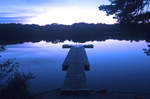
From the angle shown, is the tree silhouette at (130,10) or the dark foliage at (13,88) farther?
the tree silhouette at (130,10)

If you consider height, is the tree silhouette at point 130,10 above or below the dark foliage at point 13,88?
above

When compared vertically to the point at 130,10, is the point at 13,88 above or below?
below

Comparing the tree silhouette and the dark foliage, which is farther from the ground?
the tree silhouette

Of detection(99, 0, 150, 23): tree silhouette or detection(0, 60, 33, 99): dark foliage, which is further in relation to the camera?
detection(99, 0, 150, 23): tree silhouette

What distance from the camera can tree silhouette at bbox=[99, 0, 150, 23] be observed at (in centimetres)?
428

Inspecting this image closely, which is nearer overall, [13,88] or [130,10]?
[13,88]

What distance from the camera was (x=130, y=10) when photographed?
4.37 metres

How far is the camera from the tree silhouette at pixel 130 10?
428 centimetres

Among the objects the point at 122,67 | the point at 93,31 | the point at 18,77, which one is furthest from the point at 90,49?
the point at 93,31

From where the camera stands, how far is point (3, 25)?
90.8 ft

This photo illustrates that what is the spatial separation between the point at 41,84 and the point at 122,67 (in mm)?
3608

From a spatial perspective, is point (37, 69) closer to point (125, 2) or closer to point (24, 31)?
point (125, 2)

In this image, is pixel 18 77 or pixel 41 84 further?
pixel 41 84

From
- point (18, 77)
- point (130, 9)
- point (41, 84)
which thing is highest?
point (130, 9)
